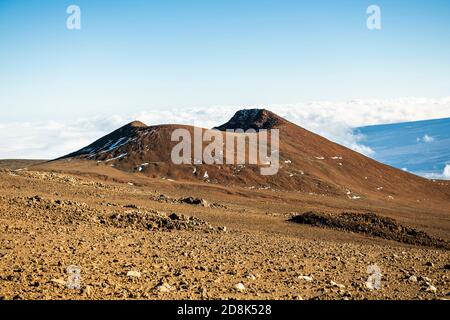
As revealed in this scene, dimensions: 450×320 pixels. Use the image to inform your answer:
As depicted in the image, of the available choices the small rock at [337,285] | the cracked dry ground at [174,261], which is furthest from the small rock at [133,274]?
the small rock at [337,285]

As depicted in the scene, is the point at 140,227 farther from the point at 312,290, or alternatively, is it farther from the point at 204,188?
the point at 204,188

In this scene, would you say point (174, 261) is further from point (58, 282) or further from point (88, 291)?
point (88, 291)

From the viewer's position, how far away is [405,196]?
7406 centimetres

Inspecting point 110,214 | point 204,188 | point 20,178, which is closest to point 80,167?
point 204,188

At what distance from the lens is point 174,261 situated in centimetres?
1439

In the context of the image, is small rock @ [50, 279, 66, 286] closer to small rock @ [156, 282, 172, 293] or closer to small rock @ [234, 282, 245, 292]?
small rock @ [156, 282, 172, 293]

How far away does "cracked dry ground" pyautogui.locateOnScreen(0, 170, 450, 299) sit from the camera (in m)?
11.0

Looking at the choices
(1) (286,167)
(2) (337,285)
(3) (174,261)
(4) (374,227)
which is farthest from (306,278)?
(1) (286,167)

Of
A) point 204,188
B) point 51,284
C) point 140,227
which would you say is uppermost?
point 51,284

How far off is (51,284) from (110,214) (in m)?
13.0

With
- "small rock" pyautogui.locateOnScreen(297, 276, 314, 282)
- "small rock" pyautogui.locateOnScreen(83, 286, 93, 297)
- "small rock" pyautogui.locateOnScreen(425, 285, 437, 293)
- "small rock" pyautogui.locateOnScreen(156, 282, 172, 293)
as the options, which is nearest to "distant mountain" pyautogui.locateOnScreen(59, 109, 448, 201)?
"small rock" pyautogui.locateOnScreen(297, 276, 314, 282)

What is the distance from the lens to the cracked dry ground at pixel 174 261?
36.0ft

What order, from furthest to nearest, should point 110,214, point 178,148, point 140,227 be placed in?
1. point 178,148
2. point 110,214
3. point 140,227

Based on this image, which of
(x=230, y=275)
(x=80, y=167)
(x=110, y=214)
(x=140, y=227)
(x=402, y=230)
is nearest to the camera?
(x=230, y=275)
